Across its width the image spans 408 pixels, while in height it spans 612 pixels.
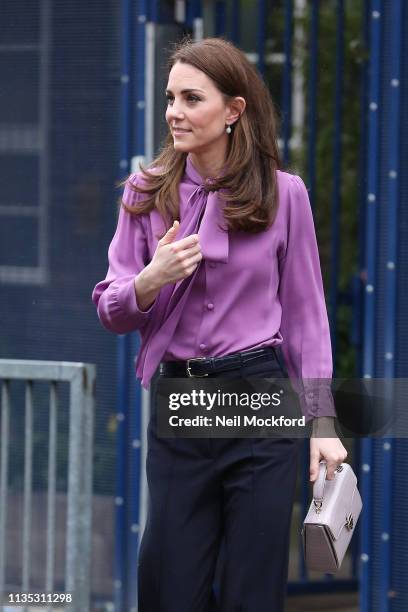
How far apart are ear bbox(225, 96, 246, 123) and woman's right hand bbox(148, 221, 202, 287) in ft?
1.13

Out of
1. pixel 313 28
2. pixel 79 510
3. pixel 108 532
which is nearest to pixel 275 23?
pixel 313 28

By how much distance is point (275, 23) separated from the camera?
8.48 m

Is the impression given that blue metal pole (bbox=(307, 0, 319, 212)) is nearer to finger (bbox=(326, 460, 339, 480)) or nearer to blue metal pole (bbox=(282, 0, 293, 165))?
blue metal pole (bbox=(282, 0, 293, 165))

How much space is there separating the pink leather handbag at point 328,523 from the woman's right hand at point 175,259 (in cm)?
60

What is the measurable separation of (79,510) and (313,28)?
8.21 ft

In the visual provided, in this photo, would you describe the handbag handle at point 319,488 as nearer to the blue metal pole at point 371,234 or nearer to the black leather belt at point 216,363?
the black leather belt at point 216,363

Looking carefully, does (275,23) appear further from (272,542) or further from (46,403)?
(272,542)

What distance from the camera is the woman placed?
3.08 m

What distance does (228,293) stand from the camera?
3.10 meters

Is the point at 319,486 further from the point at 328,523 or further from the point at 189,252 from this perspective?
the point at 189,252

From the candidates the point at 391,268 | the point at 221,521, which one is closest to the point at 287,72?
the point at 391,268

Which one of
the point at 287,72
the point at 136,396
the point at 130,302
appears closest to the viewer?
the point at 130,302

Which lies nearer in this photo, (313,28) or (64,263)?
(64,263)

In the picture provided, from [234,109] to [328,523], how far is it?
0.99 meters
